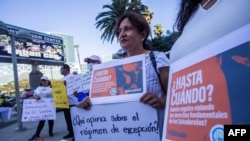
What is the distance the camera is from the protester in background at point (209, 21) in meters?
A: 0.91

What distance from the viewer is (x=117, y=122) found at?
6.43 ft

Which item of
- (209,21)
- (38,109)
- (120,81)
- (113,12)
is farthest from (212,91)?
(113,12)

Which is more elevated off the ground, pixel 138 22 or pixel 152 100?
pixel 138 22

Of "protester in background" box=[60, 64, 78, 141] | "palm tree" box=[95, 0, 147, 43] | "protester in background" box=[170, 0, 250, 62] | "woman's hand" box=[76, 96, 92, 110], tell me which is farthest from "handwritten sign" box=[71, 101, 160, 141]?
"palm tree" box=[95, 0, 147, 43]

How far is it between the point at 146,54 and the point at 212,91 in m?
1.06

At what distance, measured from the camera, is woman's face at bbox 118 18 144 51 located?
228cm

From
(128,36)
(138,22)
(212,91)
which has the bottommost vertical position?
(212,91)

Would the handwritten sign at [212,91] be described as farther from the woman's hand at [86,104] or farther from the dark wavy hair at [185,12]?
the woman's hand at [86,104]

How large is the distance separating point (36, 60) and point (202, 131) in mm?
28290

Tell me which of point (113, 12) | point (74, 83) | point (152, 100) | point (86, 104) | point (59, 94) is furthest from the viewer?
point (113, 12)

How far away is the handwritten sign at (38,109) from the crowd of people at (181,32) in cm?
563

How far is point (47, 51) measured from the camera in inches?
1161

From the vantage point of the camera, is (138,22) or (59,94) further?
(59,94)

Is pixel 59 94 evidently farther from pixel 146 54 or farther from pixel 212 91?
pixel 212 91
